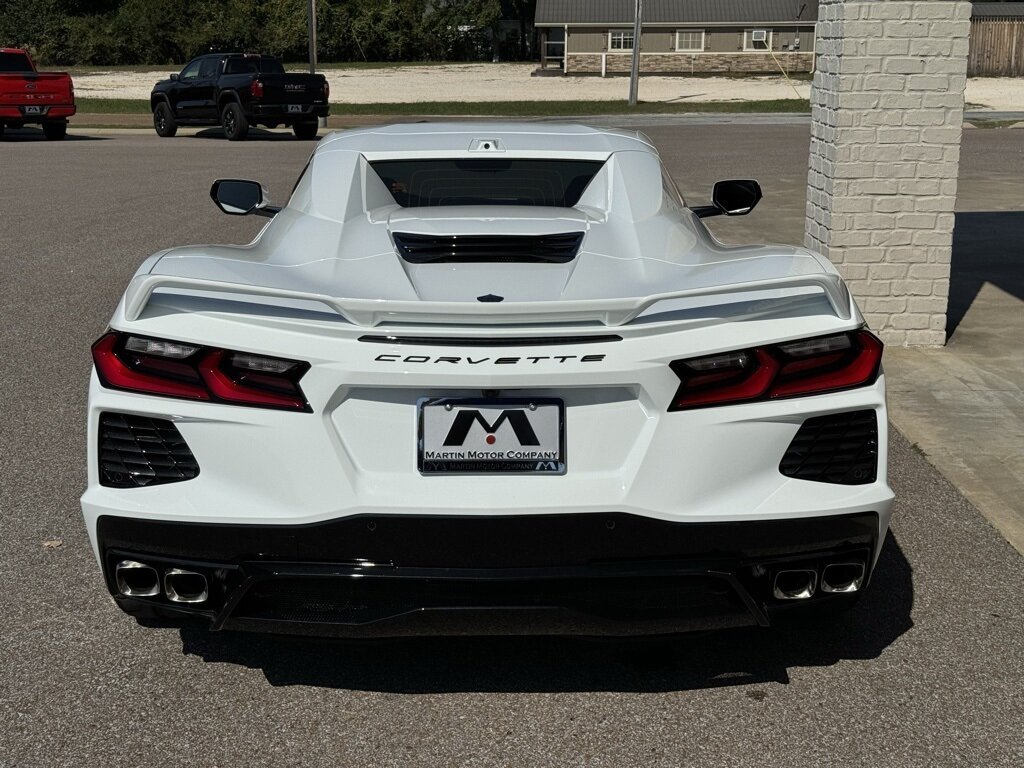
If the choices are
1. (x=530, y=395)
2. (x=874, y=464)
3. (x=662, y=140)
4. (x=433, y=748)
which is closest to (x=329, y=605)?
(x=433, y=748)

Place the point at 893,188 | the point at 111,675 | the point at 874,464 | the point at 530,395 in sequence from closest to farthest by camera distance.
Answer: the point at 530,395 → the point at 874,464 → the point at 111,675 → the point at 893,188

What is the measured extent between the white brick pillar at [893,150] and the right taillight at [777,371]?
4986 millimetres

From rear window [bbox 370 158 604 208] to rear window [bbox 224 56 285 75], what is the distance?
24.5 m

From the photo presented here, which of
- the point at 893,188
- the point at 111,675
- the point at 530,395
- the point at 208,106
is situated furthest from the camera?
the point at 208,106

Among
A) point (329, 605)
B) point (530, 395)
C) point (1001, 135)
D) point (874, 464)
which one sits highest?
point (530, 395)

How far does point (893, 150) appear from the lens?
8.08 meters

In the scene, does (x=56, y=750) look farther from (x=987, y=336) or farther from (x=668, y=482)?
(x=987, y=336)

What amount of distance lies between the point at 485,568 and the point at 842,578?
3.16ft

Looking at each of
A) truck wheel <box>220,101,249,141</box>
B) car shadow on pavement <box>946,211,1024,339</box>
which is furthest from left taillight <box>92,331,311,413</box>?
truck wheel <box>220,101,249,141</box>

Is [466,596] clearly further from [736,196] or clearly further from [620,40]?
[620,40]

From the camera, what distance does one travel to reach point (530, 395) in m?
3.18

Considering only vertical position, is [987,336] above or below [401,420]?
A: below

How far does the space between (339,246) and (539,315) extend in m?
0.95

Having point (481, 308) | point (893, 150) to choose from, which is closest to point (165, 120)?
point (893, 150)
